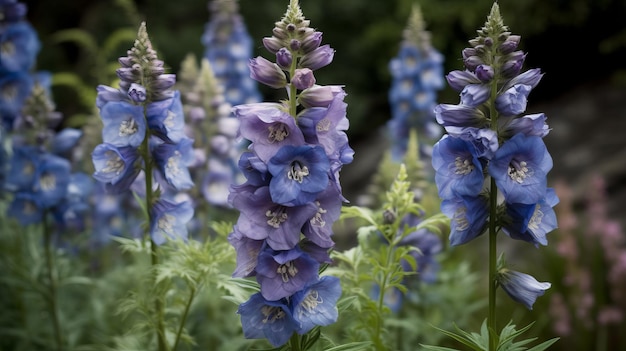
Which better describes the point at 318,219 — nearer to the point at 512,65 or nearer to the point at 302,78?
Result: the point at 302,78

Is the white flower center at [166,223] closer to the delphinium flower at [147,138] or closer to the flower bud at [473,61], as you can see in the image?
the delphinium flower at [147,138]

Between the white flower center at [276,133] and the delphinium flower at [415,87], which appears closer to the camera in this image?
the white flower center at [276,133]

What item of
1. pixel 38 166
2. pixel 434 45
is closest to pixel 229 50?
pixel 38 166

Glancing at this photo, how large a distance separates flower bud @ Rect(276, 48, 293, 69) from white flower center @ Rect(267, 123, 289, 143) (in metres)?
0.20

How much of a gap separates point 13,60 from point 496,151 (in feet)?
10.4

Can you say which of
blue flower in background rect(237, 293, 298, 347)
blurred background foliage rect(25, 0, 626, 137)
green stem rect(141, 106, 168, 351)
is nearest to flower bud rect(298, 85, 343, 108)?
blue flower in background rect(237, 293, 298, 347)

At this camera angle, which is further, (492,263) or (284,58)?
(492,263)

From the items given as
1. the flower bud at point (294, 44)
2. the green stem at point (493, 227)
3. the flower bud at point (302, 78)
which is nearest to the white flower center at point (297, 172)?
the flower bud at point (302, 78)

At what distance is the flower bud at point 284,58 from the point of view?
224 cm

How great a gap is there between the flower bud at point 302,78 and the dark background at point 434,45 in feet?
18.2

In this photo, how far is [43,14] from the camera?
395 inches

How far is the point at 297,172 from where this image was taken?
215 centimetres

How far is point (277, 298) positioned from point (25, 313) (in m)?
2.61

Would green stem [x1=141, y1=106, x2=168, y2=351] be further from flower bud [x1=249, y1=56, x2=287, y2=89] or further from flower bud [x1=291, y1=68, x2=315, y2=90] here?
flower bud [x1=291, y1=68, x2=315, y2=90]
